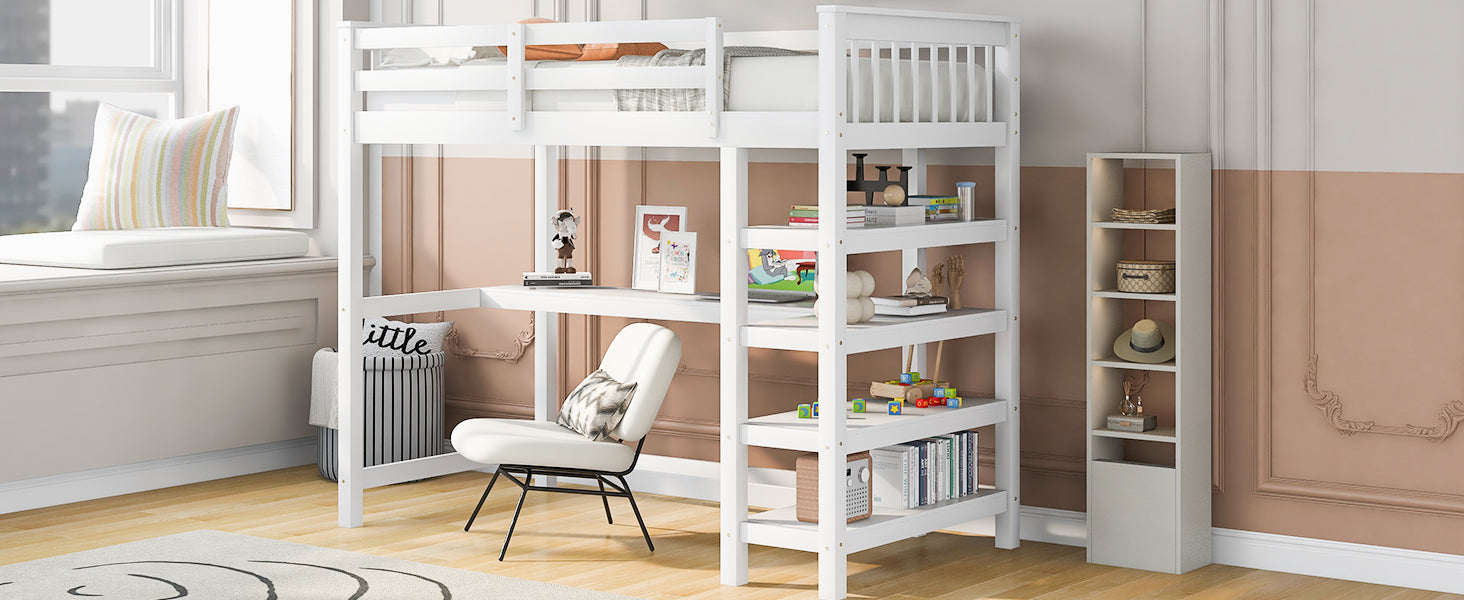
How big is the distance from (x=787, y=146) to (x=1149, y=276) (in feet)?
3.46

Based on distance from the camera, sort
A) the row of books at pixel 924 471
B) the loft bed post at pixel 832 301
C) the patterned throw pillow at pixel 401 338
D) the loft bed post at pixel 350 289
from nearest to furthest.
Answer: the loft bed post at pixel 832 301 < the row of books at pixel 924 471 < the loft bed post at pixel 350 289 < the patterned throw pillow at pixel 401 338

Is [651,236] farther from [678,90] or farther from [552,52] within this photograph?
[678,90]

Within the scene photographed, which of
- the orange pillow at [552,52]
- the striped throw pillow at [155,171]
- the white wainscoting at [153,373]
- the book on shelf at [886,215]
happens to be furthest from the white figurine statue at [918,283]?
the striped throw pillow at [155,171]

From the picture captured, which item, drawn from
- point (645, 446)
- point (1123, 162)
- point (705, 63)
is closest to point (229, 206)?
point (645, 446)

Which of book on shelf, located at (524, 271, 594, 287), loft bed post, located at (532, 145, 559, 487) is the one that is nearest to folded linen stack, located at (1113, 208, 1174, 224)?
book on shelf, located at (524, 271, 594, 287)

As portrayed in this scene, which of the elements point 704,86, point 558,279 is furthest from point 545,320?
point 704,86

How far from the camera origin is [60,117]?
5.96m

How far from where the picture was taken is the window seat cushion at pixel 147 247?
17.1 ft

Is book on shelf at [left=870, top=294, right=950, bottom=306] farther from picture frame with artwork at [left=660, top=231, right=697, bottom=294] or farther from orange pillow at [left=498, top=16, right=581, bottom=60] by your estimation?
orange pillow at [left=498, top=16, right=581, bottom=60]

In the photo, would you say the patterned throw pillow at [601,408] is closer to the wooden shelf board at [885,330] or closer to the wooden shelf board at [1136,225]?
the wooden shelf board at [885,330]

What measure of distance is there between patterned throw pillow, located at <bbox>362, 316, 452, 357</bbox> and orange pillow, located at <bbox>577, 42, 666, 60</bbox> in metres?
1.39

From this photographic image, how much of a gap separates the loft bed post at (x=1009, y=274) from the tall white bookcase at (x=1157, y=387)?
8.9 inches

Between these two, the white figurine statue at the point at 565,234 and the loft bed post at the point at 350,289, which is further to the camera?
the white figurine statue at the point at 565,234

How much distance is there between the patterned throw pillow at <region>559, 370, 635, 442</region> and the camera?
4559 mm
